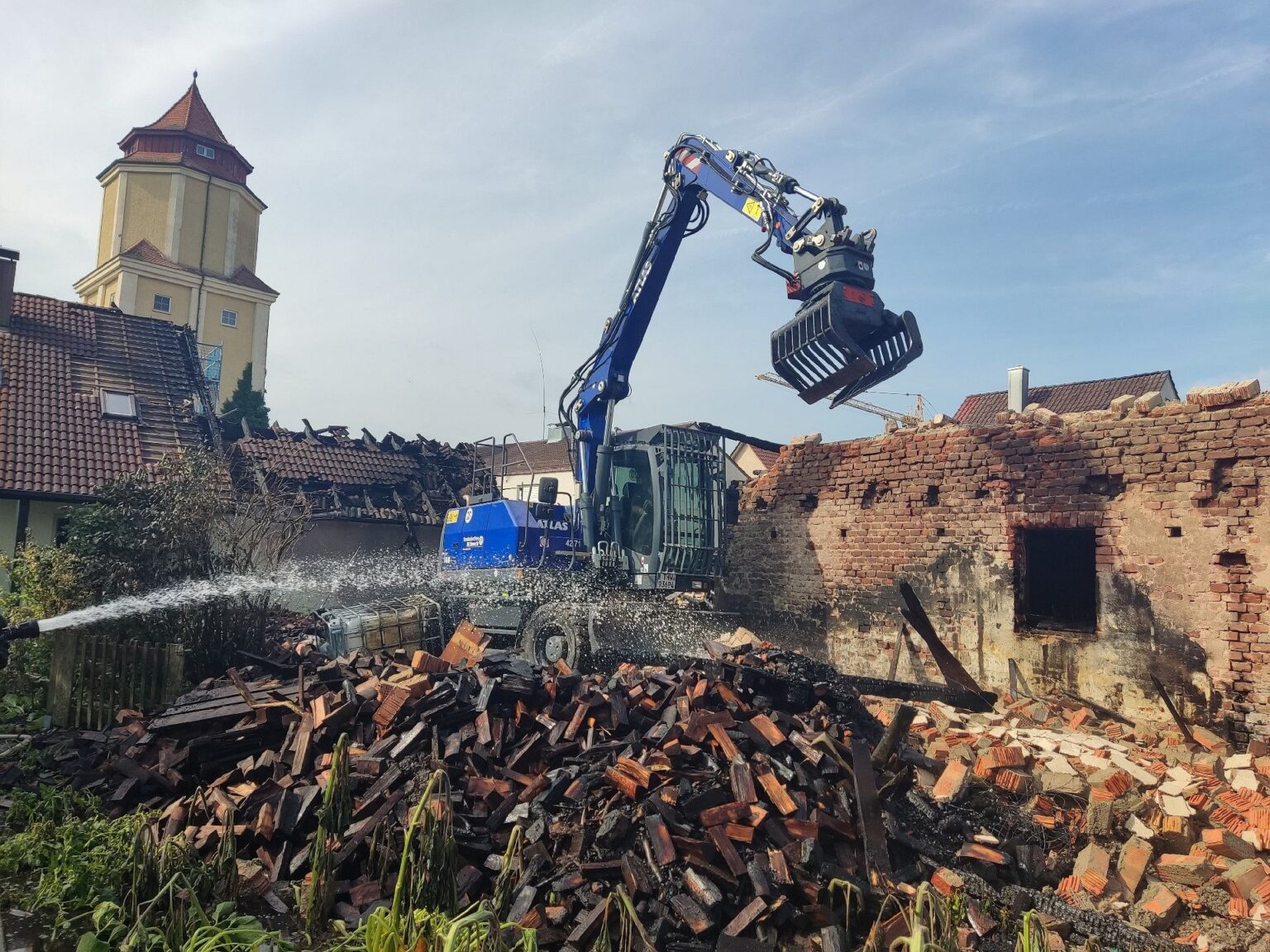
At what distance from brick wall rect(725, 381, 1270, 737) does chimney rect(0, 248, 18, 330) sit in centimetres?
1761

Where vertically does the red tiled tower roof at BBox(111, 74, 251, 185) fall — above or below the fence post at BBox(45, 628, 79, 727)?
above

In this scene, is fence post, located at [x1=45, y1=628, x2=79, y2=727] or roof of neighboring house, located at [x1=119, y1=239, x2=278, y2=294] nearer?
fence post, located at [x1=45, y1=628, x2=79, y2=727]

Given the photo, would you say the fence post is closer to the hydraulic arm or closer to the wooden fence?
the wooden fence

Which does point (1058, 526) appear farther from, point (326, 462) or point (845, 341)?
point (326, 462)

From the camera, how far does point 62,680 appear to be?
29.3 feet

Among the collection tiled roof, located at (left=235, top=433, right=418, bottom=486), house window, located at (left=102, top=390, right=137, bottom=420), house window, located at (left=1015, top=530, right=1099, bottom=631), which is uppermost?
house window, located at (left=102, top=390, right=137, bottom=420)

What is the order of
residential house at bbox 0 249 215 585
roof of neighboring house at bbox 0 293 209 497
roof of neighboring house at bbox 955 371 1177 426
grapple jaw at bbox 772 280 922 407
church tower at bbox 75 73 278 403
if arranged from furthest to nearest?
1. church tower at bbox 75 73 278 403
2. roof of neighboring house at bbox 955 371 1177 426
3. roof of neighboring house at bbox 0 293 209 497
4. residential house at bbox 0 249 215 585
5. grapple jaw at bbox 772 280 922 407

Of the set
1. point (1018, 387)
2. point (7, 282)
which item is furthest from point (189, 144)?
point (1018, 387)

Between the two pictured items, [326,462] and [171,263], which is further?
[171,263]

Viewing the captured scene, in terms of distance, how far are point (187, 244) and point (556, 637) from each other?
30987 mm

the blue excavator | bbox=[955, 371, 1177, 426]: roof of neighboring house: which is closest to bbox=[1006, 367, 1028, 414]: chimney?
bbox=[955, 371, 1177, 426]: roof of neighboring house

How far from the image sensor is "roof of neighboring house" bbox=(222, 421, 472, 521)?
19.3m

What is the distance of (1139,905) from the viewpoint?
5828mm

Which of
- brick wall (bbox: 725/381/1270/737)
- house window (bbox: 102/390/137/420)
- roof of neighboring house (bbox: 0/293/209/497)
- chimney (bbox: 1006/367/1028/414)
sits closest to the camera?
brick wall (bbox: 725/381/1270/737)
